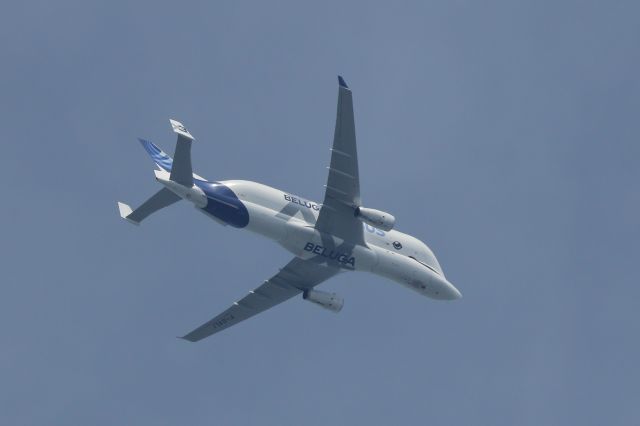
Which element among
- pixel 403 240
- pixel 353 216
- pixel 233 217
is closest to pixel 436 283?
pixel 403 240

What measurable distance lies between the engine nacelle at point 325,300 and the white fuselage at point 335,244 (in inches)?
161

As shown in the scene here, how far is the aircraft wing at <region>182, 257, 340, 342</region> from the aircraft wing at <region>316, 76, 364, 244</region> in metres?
4.76

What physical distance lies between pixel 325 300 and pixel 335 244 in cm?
687

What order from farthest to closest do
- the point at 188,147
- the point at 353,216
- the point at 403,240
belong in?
the point at 403,240
the point at 353,216
the point at 188,147

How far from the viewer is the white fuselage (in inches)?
3275

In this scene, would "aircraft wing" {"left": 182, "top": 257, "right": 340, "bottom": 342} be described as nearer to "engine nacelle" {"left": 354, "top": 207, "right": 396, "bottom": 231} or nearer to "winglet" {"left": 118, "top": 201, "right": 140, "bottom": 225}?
"engine nacelle" {"left": 354, "top": 207, "right": 396, "bottom": 231}

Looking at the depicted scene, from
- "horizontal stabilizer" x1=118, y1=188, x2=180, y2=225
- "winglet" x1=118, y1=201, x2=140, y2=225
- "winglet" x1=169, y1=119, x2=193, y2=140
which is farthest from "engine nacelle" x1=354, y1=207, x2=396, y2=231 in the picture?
"winglet" x1=118, y1=201, x2=140, y2=225

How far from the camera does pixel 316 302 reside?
9088cm

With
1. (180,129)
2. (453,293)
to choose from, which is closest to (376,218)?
(453,293)

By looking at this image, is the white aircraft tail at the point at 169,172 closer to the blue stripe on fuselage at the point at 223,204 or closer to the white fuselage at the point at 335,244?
the blue stripe on fuselage at the point at 223,204

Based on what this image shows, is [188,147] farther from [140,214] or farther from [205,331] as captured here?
[205,331]

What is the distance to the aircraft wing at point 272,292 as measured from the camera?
8931 cm

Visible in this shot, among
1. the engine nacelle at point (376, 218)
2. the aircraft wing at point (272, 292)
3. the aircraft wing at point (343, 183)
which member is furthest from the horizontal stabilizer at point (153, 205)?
the engine nacelle at point (376, 218)

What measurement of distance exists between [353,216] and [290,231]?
4014mm
